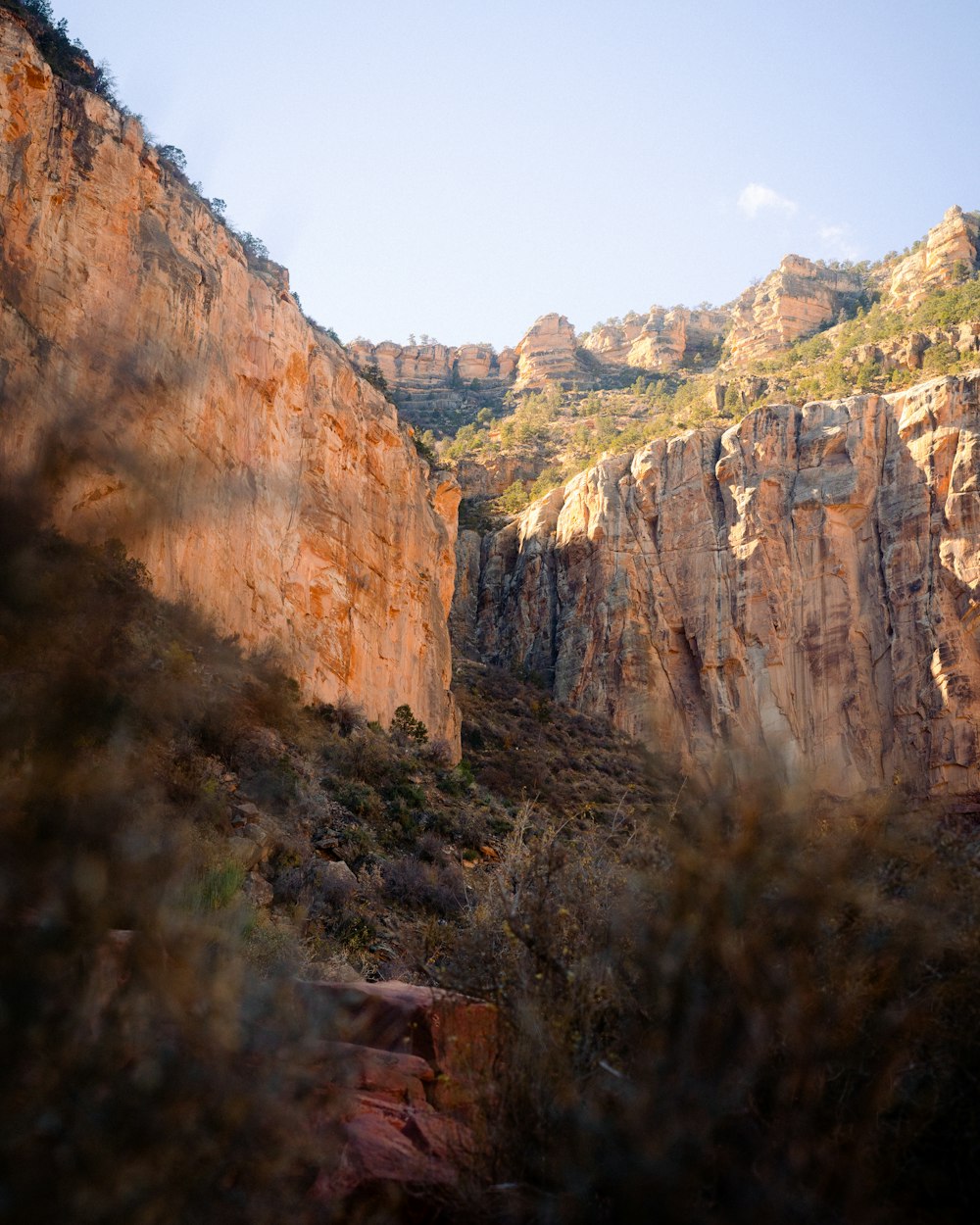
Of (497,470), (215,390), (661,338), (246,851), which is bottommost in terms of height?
(246,851)

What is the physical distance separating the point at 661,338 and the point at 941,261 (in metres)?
21.3

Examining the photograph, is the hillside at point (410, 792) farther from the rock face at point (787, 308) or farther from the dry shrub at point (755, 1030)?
the rock face at point (787, 308)

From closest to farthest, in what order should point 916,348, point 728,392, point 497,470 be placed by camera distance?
point 916,348 → point 728,392 → point 497,470

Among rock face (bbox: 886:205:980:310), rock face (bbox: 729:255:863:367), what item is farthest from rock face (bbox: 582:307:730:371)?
rock face (bbox: 886:205:980:310)

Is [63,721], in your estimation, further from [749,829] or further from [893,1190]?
[893,1190]

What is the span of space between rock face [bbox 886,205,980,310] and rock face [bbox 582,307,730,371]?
52.0ft

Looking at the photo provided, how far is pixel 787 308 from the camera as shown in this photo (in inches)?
2539

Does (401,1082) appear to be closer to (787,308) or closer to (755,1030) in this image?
(755,1030)

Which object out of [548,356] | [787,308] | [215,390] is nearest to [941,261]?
[787,308]

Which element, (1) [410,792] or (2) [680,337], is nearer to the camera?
(1) [410,792]

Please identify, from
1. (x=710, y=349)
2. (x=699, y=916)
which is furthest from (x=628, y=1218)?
(x=710, y=349)

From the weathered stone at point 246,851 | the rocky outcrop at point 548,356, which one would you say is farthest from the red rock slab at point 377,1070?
the rocky outcrop at point 548,356

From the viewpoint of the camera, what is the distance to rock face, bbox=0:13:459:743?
1427 cm

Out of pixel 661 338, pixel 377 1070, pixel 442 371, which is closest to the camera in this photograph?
pixel 377 1070
